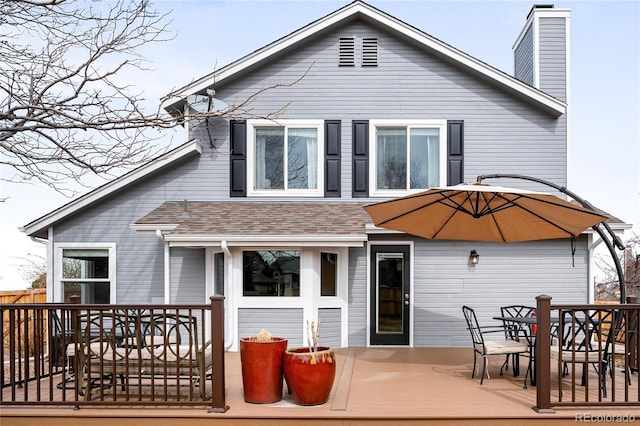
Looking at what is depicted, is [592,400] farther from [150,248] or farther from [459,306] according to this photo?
[150,248]

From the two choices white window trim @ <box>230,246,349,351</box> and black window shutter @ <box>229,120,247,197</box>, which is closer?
white window trim @ <box>230,246,349,351</box>

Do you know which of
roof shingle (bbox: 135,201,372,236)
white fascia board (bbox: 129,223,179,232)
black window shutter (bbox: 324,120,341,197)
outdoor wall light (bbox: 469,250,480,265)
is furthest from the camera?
black window shutter (bbox: 324,120,341,197)

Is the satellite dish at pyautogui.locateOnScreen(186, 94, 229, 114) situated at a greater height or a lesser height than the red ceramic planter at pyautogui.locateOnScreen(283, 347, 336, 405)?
greater

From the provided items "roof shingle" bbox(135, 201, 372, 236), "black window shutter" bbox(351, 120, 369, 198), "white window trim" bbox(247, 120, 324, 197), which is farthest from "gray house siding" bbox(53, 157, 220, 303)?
"black window shutter" bbox(351, 120, 369, 198)

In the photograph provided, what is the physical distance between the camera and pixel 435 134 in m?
12.0

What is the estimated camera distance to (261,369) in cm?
707

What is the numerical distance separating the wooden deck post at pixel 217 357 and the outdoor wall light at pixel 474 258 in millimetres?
6152

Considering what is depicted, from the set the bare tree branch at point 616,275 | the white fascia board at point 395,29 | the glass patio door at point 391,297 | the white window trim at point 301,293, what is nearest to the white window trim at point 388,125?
the glass patio door at point 391,297

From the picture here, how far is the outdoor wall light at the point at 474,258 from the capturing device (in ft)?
38.0

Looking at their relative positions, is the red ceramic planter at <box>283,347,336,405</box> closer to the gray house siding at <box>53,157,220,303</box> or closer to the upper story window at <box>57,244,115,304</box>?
the gray house siding at <box>53,157,220,303</box>

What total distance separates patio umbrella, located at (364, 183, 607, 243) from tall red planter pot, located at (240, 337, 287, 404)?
8.17ft

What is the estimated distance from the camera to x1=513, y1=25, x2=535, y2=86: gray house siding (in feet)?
41.3

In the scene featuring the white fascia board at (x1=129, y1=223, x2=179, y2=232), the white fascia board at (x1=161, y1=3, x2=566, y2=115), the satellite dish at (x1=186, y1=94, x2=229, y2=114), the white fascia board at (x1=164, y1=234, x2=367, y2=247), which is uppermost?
the white fascia board at (x1=161, y1=3, x2=566, y2=115)

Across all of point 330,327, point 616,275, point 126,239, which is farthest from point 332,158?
point 616,275
